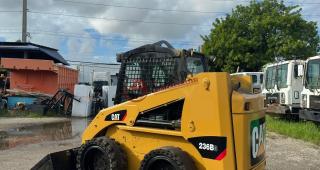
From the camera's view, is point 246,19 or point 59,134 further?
point 246,19

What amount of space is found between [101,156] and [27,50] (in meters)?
29.8

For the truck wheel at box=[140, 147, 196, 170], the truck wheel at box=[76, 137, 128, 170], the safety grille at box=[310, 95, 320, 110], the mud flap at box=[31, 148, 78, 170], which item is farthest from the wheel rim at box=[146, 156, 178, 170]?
the safety grille at box=[310, 95, 320, 110]

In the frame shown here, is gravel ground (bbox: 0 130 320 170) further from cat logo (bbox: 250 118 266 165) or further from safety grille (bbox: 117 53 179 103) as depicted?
cat logo (bbox: 250 118 266 165)

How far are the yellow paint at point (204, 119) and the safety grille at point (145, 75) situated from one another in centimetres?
39

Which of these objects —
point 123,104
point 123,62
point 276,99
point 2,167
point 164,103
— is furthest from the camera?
point 276,99

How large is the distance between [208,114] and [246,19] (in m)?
34.5

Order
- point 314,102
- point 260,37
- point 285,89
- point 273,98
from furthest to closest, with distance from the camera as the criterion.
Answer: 1. point 260,37
2. point 273,98
3. point 285,89
4. point 314,102

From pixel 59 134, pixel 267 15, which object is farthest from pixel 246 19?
pixel 59 134

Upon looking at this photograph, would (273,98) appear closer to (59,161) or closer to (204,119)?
(59,161)

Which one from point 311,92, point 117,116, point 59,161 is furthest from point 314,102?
point 59,161

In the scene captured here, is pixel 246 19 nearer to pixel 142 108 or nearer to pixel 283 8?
pixel 283 8

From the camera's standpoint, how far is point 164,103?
20.5 feet

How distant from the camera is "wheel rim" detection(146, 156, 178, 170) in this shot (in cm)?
581

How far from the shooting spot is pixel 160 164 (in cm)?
595
